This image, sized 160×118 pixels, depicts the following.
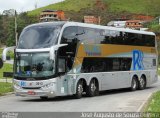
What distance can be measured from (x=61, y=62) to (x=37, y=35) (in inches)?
64.9

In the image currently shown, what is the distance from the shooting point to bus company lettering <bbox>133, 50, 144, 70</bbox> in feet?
105

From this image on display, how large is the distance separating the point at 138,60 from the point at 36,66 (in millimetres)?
10219

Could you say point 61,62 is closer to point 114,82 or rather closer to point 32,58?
point 32,58

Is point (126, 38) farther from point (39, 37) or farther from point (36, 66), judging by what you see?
point (36, 66)

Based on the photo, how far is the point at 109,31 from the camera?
29156mm

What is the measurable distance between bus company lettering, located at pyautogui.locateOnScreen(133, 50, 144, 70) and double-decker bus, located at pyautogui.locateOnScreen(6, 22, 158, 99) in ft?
3.00

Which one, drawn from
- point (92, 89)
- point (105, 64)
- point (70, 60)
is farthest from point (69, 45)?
point (105, 64)

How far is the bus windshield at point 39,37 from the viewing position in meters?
24.1

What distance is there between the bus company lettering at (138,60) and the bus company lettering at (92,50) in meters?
4.90

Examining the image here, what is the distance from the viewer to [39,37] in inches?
961

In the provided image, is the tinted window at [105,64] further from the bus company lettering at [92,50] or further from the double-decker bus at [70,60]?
the bus company lettering at [92,50]

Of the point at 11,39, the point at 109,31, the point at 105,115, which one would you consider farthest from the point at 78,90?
the point at 11,39

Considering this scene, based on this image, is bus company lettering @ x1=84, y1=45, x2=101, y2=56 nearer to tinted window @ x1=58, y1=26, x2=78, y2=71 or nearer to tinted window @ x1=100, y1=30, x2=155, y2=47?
tinted window @ x1=100, y1=30, x2=155, y2=47

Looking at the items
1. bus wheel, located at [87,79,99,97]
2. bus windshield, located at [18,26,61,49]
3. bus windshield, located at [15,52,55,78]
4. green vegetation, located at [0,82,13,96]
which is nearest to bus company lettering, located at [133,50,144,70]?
bus wheel, located at [87,79,99,97]
